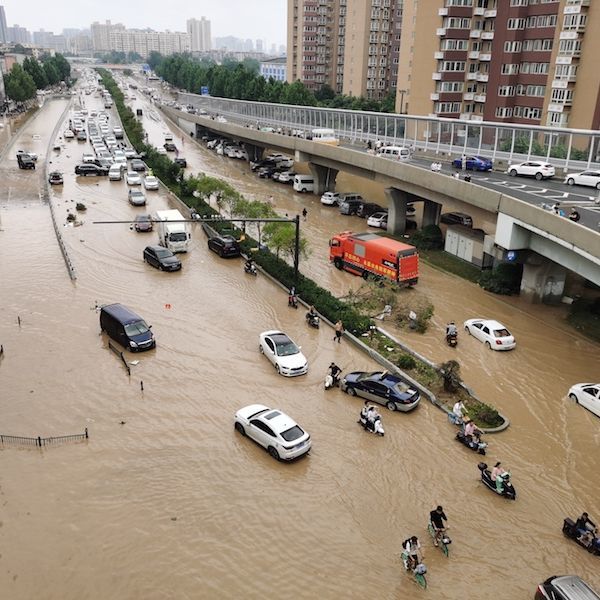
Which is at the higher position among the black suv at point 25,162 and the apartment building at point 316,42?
the apartment building at point 316,42

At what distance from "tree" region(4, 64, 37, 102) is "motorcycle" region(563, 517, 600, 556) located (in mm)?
129458

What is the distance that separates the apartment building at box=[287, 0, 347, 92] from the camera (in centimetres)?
13375

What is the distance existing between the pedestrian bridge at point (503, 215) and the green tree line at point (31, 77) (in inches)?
3408

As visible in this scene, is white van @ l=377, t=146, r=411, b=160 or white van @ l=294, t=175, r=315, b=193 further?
white van @ l=294, t=175, r=315, b=193

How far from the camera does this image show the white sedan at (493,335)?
26.3m

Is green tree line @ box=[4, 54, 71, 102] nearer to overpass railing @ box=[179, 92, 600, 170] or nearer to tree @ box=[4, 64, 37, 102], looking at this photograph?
tree @ box=[4, 64, 37, 102]

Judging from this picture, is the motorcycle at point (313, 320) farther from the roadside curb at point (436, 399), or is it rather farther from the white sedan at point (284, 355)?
the white sedan at point (284, 355)

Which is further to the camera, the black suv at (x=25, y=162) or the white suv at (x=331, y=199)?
the black suv at (x=25, y=162)

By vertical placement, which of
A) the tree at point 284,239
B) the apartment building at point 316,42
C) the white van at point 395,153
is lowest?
the tree at point 284,239

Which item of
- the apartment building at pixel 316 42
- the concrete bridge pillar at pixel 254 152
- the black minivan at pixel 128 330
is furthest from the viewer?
the apartment building at pixel 316 42

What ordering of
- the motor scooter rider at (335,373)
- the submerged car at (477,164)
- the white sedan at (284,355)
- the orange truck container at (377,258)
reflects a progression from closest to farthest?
the motor scooter rider at (335,373) < the white sedan at (284,355) < the orange truck container at (377,258) < the submerged car at (477,164)

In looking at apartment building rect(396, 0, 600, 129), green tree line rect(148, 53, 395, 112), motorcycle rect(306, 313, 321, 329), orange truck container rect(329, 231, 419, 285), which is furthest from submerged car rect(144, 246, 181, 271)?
green tree line rect(148, 53, 395, 112)

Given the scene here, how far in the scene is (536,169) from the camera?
37406 millimetres

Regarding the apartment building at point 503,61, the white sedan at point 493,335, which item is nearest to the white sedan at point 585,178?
the white sedan at point 493,335
